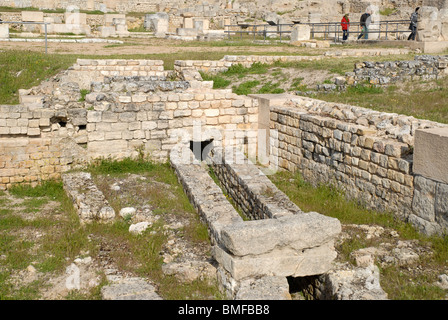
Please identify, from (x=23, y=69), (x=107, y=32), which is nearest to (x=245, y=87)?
(x=23, y=69)

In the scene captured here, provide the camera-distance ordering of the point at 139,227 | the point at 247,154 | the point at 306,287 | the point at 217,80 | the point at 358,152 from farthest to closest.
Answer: the point at 217,80 < the point at 247,154 < the point at 358,152 < the point at 139,227 < the point at 306,287

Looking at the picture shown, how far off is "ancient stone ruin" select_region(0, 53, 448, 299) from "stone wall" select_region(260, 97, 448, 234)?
0.02 meters

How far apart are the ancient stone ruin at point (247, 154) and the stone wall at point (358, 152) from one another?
0.02 meters

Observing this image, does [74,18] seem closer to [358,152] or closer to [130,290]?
[358,152]

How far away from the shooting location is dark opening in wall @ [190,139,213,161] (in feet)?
36.0

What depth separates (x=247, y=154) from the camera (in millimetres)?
11109

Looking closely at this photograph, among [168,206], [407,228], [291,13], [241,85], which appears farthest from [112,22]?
[407,228]

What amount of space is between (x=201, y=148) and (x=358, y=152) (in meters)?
4.32

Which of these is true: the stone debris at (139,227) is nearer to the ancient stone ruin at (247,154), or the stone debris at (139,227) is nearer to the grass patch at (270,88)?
the ancient stone ruin at (247,154)

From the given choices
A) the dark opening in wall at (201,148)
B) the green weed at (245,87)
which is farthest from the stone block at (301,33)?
the dark opening in wall at (201,148)

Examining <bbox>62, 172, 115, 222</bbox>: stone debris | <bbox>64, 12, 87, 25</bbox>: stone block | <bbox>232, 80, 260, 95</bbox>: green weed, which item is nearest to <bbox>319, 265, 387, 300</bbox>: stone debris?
<bbox>62, 172, 115, 222</bbox>: stone debris

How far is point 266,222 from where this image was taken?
5.28 meters

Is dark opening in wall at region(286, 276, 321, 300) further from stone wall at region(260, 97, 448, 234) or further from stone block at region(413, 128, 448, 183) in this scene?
stone block at region(413, 128, 448, 183)
